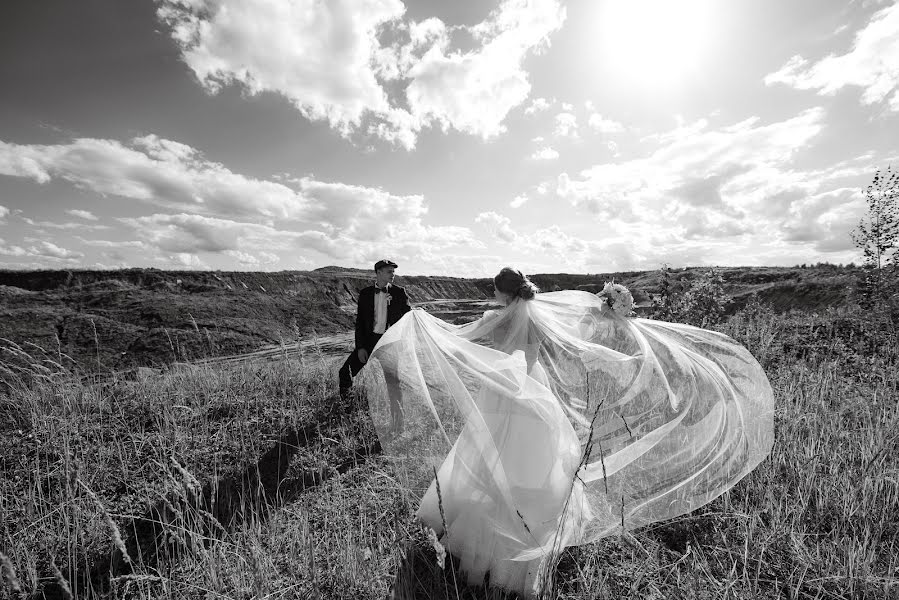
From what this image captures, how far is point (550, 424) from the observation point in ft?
6.72

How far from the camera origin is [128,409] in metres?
4.37

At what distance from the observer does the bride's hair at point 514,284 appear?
106 inches

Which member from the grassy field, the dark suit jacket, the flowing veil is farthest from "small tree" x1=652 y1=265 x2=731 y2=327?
the dark suit jacket

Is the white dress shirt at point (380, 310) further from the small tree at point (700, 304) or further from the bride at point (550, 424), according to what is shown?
the small tree at point (700, 304)

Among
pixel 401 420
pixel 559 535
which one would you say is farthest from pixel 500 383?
pixel 559 535

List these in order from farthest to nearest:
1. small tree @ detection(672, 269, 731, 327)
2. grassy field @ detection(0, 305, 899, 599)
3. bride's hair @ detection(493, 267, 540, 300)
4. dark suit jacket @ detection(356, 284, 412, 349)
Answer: small tree @ detection(672, 269, 731, 327) < dark suit jacket @ detection(356, 284, 412, 349) < bride's hair @ detection(493, 267, 540, 300) < grassy field @ detection(0, 305, 899, 599)

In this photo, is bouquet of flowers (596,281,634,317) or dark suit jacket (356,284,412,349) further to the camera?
dark suit jacket (356,284,412,349)

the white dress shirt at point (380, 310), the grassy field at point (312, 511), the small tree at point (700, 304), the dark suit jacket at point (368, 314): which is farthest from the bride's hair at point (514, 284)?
the small tree at point (700, 304)

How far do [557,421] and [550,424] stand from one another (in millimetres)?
43

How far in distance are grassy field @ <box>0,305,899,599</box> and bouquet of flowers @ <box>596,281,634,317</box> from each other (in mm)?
1452

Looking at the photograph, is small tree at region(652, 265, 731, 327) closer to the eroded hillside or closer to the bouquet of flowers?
the eroded hillside

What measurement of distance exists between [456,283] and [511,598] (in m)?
45.6

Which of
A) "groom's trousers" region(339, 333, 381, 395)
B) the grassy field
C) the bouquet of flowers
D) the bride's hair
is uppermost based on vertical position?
the bride's hair

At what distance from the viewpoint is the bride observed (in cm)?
200
